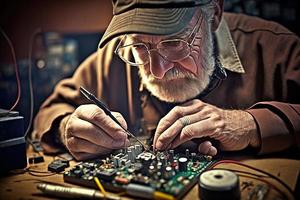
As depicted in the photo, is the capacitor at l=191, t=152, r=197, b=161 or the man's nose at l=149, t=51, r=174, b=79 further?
the man's nose at l=149, t=51, r=174, b=79

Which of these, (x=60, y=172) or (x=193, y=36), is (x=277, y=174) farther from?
(x=60, y=172)

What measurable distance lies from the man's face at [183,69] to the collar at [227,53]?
0.07m

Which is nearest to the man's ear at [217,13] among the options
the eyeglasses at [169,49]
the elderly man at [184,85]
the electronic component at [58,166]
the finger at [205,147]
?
the elderly man at [184,85]

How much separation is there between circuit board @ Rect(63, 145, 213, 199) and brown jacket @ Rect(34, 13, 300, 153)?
342 millimetres

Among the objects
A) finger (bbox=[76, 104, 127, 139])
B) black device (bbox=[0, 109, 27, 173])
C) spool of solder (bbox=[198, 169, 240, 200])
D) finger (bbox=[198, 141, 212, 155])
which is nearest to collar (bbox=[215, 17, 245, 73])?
finger (bbox=[198, 141, 212, 155])

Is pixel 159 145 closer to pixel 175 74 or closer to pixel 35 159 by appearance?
pixel 175 74

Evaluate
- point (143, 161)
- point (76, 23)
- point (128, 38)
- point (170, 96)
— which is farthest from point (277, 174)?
point (76, 23)

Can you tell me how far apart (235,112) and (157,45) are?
34cm

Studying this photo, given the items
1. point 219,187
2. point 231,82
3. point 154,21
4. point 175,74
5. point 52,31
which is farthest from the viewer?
point 52,31

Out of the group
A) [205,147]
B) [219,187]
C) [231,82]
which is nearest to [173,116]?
[205,147]

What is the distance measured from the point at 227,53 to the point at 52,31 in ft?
3.36

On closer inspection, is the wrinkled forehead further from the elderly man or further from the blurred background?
the blurred background

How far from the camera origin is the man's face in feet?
3.78

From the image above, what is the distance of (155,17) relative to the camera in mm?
1003
